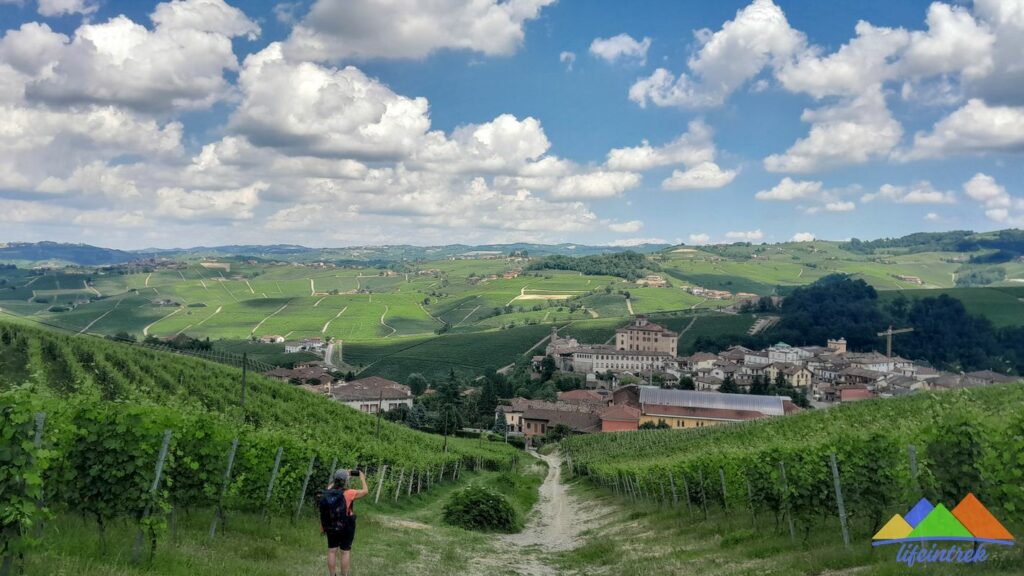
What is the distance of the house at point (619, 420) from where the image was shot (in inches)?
3620

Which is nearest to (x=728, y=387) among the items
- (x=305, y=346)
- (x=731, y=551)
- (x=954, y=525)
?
(x=305, y=346)

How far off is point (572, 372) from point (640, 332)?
26.7 meters

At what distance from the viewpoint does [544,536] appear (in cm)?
2489

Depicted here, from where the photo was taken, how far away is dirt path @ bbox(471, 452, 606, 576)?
1620 cm

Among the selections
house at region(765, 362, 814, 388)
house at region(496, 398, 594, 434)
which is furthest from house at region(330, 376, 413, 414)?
house at region(765, 362, 814, 388)

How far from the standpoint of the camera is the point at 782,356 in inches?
5738

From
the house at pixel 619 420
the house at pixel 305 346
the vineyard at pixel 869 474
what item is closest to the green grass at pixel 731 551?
the vineyard at pixel 869 474

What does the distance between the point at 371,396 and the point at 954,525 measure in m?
97.1

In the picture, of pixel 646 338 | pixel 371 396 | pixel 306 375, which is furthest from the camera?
pixel 646 338

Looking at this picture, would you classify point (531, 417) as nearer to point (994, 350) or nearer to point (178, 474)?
point (178, 474)

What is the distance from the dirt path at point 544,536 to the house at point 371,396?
56452 mm

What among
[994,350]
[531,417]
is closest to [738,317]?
[994,350]

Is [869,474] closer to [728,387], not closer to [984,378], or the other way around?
[728,387]

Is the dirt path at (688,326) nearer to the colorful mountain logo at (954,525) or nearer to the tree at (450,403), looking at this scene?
the tree at (450,403)
